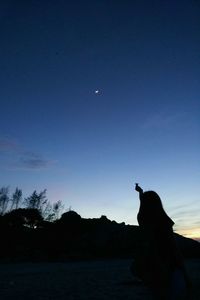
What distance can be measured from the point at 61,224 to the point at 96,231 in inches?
171

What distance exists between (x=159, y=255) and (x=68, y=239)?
41.0 meters

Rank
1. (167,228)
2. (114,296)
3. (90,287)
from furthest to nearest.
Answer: (90,287)
(114,296)
(167,228)

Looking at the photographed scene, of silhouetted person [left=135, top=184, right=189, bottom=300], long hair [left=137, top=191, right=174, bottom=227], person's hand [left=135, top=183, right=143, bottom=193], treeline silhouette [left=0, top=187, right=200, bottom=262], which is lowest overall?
silhouetted person [left=135, top=184, right=189, bottom=300]

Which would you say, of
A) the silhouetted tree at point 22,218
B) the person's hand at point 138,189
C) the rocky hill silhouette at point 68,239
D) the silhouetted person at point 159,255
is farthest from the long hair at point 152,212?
the silhouetted tree at point 22,218

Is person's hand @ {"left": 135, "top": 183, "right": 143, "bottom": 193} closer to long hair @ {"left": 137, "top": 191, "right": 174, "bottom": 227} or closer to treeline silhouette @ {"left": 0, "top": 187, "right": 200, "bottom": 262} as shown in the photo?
long hair @ {"left": 137, "top": 191, "right": 174, "bottom": 227}

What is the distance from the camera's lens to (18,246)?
1628 inches

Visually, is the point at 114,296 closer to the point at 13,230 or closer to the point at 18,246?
the point at 18,246

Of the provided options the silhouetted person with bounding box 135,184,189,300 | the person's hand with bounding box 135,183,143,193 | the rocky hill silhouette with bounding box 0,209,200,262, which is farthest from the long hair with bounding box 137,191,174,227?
the rocky hill silhouette with bounding box 0,209,200,262

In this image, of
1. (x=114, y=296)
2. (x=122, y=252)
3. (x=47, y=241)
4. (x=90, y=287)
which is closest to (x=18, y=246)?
(x=47, y=241)

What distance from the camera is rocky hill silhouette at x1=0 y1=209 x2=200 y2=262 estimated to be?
3953cm

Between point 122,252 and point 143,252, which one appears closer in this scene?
point 143,252

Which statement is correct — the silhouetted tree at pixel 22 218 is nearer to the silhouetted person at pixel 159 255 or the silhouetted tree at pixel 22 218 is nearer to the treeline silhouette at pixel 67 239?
the treeline silhouette at pixel 67 239

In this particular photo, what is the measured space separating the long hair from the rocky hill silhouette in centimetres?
3292

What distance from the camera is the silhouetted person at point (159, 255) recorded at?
4070mm
